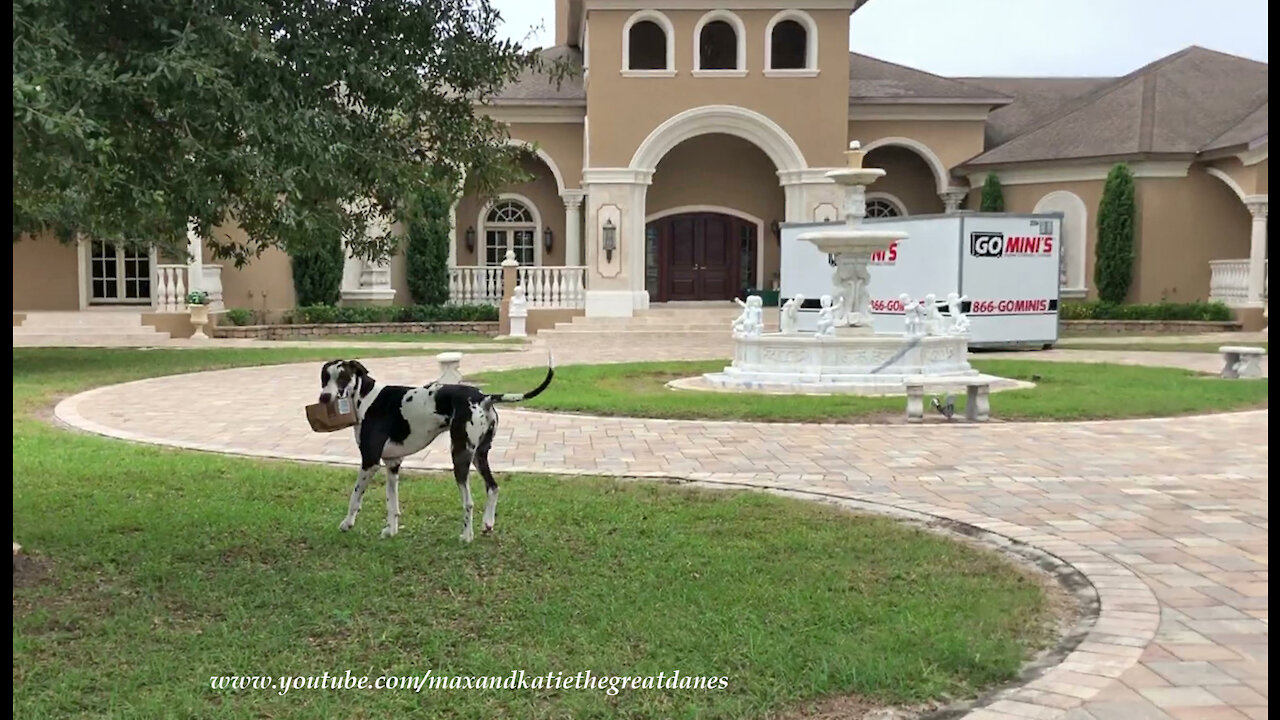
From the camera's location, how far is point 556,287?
91.4 feet

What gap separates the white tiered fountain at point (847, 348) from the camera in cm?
1485

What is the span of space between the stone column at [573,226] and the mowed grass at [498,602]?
70.7 feet

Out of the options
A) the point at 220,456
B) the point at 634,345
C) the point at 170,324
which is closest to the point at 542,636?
the point at 220,456

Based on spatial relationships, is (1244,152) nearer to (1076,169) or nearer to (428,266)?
(1076,169)

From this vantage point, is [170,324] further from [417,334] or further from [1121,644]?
[1121,644]

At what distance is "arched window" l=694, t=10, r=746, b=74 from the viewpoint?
27312 mm

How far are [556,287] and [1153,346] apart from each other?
44.3 feet

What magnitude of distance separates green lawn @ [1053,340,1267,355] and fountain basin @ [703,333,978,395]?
28.0 feet

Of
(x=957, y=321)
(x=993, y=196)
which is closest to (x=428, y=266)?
(x=993, y=196)

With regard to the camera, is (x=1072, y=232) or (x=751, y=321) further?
(x=1072, y=232)

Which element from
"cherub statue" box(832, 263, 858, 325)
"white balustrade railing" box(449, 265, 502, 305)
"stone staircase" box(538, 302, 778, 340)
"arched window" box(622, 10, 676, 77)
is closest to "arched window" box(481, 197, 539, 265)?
"white balustrade railing" box(449, 265, 502, 305)

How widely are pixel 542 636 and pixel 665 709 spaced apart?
901 mm

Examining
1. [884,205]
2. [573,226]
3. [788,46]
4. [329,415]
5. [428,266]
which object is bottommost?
[329,415]

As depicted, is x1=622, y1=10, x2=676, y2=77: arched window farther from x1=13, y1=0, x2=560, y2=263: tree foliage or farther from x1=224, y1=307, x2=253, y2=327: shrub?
x1=13, y1=0, x2=560, y2=263: tree foliage
